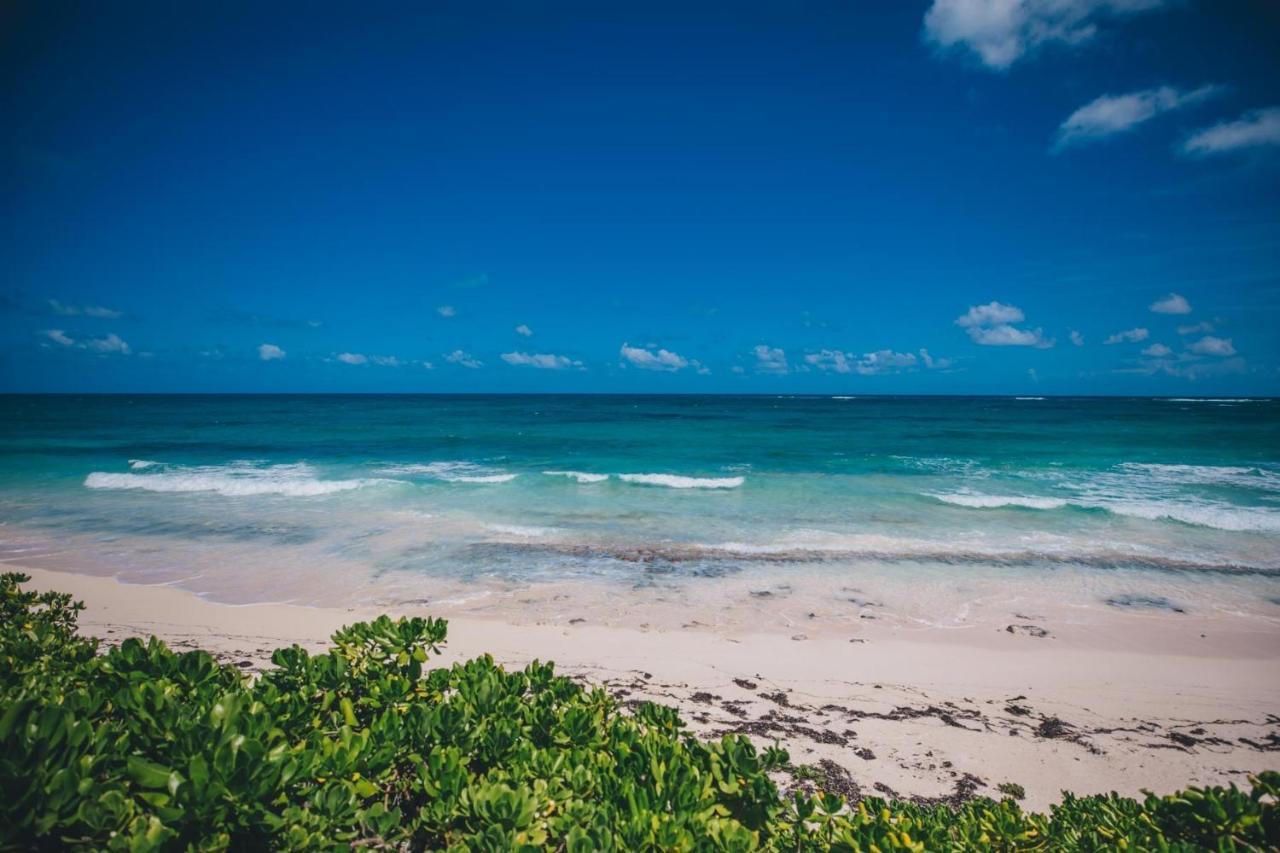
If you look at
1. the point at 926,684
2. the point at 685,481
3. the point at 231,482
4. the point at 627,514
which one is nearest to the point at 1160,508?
the point at 685,481

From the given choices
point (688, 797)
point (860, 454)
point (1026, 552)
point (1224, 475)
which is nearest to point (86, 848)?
point (688, 797)

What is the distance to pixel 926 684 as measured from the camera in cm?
671

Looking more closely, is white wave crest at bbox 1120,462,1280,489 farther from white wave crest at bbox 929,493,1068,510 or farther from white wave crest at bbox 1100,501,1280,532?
white wave crest at bbox 929,493,1068,510

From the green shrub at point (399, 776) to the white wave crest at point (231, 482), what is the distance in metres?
18.4

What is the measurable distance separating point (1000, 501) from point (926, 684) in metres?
13.8

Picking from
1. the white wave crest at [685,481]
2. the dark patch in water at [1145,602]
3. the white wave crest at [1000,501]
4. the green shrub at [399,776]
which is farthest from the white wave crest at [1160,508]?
the green shrub at [399,776]

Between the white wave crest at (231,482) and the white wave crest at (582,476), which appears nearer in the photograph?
Answer: the white wave crest at (231,482)

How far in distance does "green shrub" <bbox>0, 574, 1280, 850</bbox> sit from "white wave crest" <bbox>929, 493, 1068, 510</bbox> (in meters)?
16.8

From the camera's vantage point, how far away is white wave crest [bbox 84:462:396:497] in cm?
1917

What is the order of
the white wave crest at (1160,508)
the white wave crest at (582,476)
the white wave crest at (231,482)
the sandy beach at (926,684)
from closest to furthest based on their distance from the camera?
the sandy beach at (926,684) < the white wave crest at (1160,508) < the white wave crest at (231,482) < the white wave crest at (582,476)

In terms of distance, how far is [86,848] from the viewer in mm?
1572

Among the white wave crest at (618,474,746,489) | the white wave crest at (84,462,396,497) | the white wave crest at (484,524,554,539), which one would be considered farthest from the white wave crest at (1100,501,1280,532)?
the white wave crest at (84,462,396,497)

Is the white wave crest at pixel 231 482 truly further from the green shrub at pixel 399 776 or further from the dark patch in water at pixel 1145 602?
the dark patch in water at pixel 1145 602

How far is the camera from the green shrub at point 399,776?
167 cm
